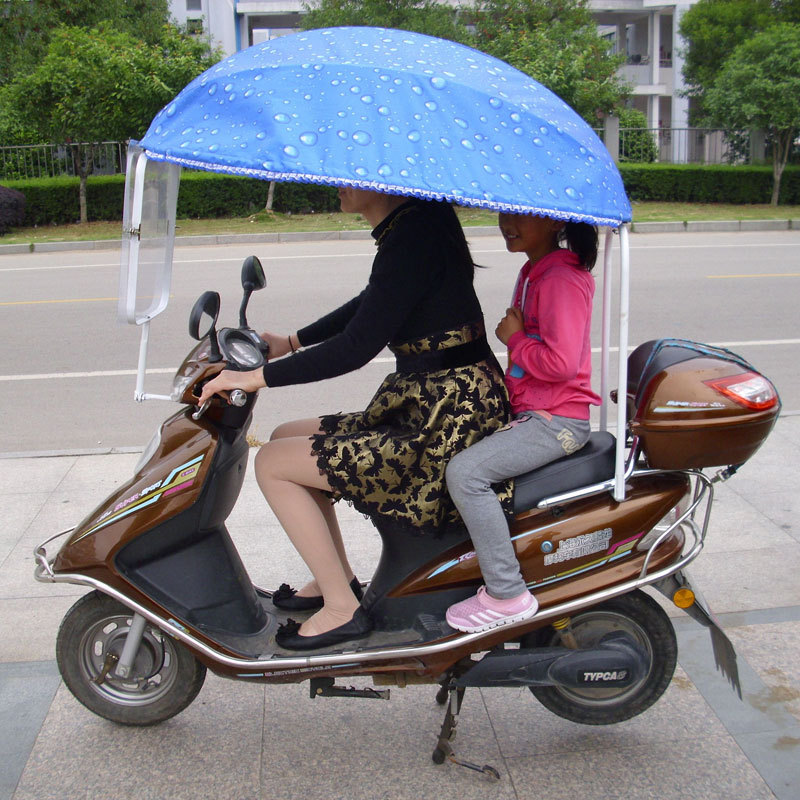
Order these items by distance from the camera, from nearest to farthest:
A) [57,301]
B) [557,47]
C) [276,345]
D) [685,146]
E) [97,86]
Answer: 1. [276,345]
2. [57,301]
3. [97,86]
4. [557,47]
5. [685,146]

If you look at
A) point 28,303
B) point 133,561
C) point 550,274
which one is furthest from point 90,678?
point 28,303

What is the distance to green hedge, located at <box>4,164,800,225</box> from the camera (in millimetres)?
17500

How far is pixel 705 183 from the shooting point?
773 inches

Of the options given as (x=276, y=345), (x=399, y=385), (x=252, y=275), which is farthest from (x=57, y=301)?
(x=399, y=385)

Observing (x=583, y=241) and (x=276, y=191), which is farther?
(x=276, y=191)

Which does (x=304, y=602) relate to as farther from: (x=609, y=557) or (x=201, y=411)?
(x=609, y=557)

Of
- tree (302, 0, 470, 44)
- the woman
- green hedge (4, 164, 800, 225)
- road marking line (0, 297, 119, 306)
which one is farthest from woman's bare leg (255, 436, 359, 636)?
tree (302, 0, 470, 44)

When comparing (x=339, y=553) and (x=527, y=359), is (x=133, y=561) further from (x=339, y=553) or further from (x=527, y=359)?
(x=527, y=359)

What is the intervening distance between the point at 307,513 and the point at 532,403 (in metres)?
0.72

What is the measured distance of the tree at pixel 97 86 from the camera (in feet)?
54.0

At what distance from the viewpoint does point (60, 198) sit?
1750cm

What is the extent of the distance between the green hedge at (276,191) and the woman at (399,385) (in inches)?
594

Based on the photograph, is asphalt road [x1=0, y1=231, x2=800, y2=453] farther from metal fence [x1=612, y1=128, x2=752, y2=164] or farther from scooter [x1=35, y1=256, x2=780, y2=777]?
metal fence [x1=612, y1=128, x2=752, y2=164]

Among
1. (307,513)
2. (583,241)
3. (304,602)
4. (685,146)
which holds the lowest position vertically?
(304,602)
